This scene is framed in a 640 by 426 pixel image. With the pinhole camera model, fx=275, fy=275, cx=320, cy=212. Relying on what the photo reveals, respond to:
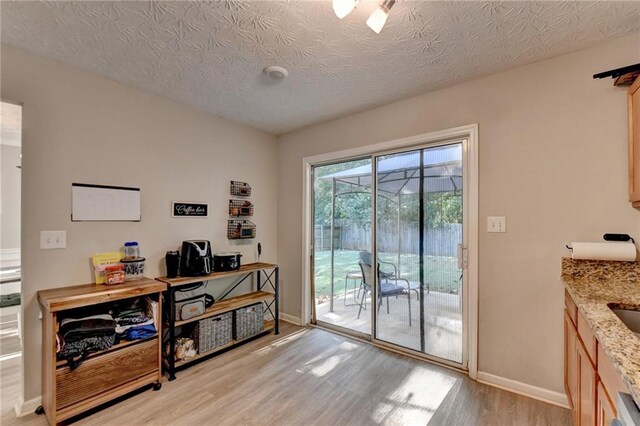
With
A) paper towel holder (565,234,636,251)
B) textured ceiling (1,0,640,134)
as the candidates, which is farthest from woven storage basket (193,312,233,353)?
paper towel holder (565,234,636,251)

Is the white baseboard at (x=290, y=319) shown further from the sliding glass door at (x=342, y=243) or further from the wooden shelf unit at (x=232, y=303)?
the wooden shelf unit at (x=232, y=303)

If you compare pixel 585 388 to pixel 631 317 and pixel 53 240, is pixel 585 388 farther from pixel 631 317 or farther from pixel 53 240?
pixel 53 240

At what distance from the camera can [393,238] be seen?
9.15 ft

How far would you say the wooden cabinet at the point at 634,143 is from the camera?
156 cm

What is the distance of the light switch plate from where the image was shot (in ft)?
7.01

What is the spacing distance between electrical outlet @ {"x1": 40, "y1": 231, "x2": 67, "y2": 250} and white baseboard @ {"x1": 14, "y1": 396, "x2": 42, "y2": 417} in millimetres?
1033

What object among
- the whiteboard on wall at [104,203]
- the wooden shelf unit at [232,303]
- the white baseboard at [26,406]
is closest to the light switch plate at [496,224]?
the wooden shelf unit at [232,303]

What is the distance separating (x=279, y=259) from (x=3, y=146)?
416cm

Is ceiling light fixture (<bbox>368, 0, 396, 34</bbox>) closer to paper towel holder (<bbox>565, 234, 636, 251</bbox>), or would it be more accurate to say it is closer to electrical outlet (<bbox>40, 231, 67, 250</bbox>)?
paper towel holder (<bbox>565, 234, 636, 251</bbox>)

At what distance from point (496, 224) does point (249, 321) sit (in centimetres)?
250

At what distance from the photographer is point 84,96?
7.06 feet

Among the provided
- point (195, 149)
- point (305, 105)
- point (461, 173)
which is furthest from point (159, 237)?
point (461, 173)

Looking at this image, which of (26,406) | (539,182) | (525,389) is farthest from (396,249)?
(26,406)

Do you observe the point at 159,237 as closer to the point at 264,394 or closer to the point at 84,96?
the point at 84,96
